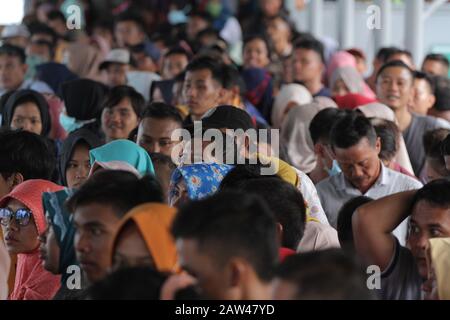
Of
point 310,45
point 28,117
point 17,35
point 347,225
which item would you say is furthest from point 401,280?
point 17,35

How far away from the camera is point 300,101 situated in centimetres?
914

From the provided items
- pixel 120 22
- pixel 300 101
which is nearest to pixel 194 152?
pixel 300 101

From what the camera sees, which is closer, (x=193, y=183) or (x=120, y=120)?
(x=193, y=183)

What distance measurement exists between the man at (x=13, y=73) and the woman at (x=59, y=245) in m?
6.43

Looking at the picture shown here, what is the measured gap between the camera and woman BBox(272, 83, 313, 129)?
9.18 m

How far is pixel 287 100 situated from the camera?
926cm

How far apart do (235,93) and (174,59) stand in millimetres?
2699

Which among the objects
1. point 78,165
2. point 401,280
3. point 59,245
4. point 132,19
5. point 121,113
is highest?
point 132,19

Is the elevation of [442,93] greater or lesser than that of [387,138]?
greater

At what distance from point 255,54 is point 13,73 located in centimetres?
229

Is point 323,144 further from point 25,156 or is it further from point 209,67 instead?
point 25,156

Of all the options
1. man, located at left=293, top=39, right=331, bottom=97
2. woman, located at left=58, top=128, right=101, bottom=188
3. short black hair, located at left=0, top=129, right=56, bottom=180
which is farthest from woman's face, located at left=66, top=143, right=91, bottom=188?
man, located at left=293, top=39, right=331, bottom=97

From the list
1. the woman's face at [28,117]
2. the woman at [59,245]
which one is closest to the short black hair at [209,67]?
the woman's face at [28,117]

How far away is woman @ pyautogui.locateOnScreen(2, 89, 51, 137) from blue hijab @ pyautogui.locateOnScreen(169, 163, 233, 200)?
10.3ft
